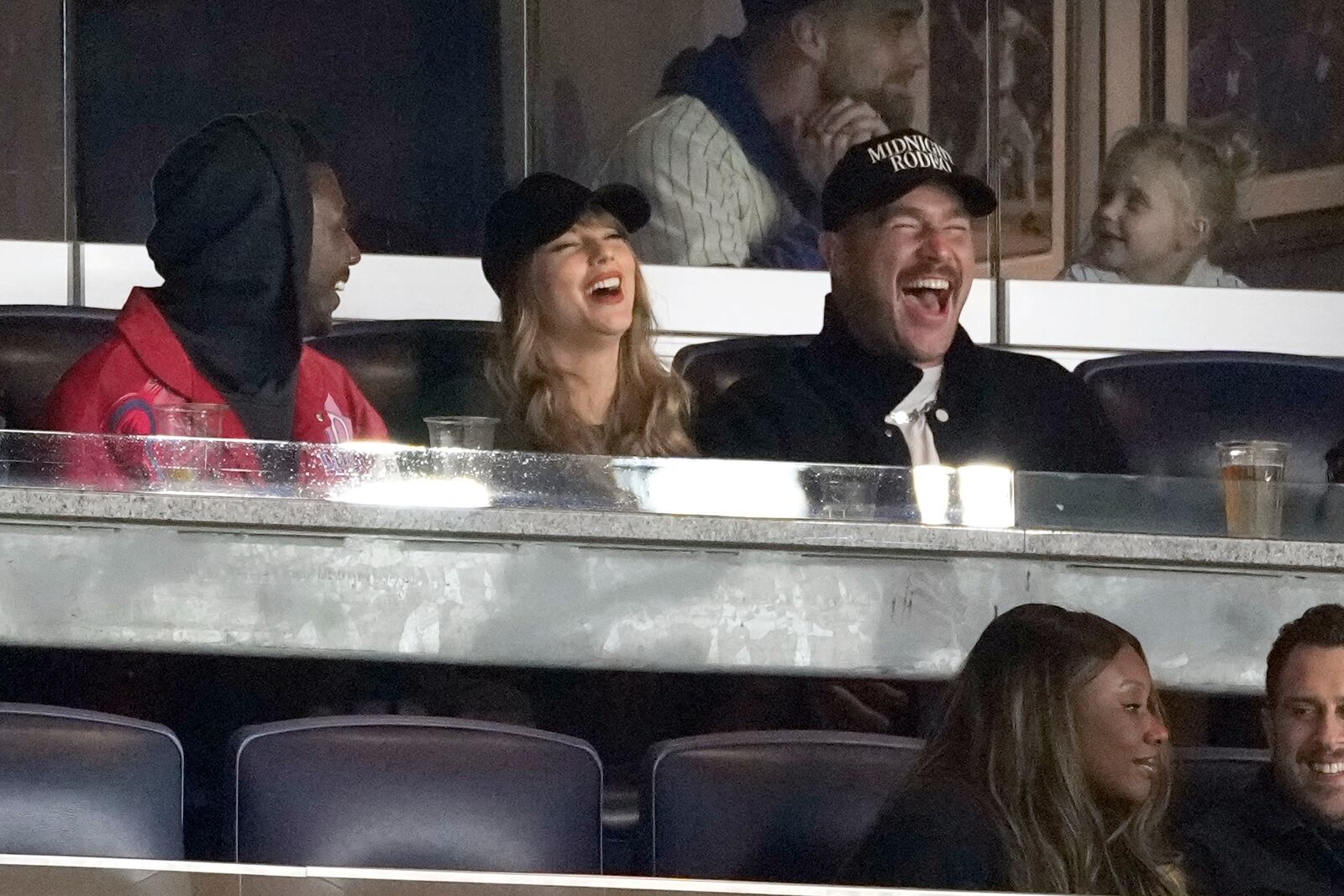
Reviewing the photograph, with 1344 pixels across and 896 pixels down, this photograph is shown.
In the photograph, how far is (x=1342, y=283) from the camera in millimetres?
3049

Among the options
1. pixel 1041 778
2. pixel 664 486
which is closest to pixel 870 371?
pixel 664 486

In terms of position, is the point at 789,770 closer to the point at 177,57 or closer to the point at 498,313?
the point at 498,313

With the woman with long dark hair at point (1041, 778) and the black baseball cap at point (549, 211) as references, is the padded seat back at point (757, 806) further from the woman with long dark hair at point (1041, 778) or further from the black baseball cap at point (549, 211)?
the black baseball cap at point (549, 211)

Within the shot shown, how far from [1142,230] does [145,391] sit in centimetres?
176

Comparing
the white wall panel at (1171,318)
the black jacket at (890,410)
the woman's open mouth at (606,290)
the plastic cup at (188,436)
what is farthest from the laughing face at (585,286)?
the white wall panel at (1171,318)

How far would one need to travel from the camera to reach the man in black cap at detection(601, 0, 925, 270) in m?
2.99

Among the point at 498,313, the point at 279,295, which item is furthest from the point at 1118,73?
the point at 279,295

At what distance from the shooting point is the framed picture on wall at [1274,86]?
10.3ft

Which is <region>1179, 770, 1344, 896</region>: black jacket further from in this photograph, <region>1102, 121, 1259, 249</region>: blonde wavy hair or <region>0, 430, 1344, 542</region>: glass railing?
<region>1102, 121, 1259, 249</region>: blonde wavy hair

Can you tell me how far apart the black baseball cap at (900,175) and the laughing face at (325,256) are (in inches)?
23.8

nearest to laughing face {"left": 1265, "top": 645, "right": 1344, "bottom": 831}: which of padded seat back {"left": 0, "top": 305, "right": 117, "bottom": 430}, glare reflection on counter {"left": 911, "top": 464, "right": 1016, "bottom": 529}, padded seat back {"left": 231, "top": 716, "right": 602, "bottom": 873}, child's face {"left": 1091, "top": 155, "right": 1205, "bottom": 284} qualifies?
glare reflection on counter {"left": 911, "top": 464, "right": 1016, "bottom": 529}

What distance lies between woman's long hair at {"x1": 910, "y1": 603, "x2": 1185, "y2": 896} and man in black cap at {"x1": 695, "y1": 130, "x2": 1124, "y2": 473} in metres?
0.44

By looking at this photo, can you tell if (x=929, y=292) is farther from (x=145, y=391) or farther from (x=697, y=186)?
(x=145, y=391)

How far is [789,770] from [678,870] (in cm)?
12
